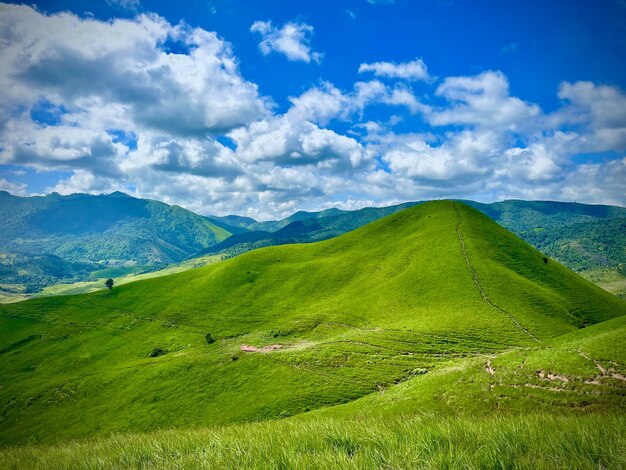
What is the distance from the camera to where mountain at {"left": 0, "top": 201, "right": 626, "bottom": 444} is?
195ft

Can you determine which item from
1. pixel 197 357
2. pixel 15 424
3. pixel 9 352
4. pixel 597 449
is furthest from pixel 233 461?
pixel 9 352

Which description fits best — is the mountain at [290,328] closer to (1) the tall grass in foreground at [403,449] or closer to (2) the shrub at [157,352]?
(2) the shrub at [157,352]

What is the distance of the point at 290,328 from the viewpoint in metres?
87.7

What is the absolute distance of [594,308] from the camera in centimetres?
7806

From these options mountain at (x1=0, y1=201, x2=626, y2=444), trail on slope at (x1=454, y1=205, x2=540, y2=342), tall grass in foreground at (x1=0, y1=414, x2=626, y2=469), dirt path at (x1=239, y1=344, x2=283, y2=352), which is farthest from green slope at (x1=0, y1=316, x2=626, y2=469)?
dirt path at (x1=239, y1=344, x2=283, y2=352)

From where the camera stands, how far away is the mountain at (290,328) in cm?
5931

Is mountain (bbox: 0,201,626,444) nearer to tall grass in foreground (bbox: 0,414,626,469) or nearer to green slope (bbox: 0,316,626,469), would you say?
green slope (bbox: 0,316,626,469)

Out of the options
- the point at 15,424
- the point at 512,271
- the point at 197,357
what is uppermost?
the point at 512,271

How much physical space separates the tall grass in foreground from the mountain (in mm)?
29647

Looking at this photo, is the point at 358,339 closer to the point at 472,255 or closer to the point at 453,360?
the point at 453,360

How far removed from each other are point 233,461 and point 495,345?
216ft

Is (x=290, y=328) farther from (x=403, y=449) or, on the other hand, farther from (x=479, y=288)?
(x=403, y=449)

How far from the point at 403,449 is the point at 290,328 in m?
86.7

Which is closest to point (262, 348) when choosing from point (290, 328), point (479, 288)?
point (290, 328)
